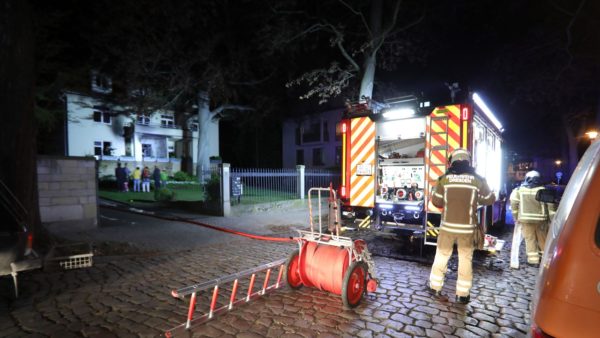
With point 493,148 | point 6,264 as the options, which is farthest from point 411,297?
point 493,148

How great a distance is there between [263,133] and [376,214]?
106ft

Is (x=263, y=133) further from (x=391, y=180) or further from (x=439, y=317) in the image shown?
(x=439, y=317)

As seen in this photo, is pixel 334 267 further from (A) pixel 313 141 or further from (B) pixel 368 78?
(A) pixel 313 141

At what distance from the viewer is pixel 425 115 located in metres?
5.70

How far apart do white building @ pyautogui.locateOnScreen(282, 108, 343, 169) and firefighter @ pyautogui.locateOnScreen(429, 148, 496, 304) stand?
93.1 ft

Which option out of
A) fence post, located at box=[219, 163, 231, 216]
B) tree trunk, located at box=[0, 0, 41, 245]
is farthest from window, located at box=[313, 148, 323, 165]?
tree trunk, located at box=[0, 0, 41, 245]

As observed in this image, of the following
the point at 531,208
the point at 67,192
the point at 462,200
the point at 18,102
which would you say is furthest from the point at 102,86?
the point at 531,208

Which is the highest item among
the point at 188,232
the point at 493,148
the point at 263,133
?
the point at 263,133

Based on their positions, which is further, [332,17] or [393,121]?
[332,17]

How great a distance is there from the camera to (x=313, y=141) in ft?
117

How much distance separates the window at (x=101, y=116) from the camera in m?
26.9

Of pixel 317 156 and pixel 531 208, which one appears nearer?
pixel 531 208

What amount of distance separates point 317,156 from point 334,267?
32159mm

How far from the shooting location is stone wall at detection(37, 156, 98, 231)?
24.6 feet
